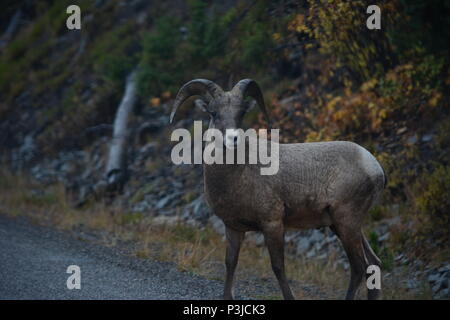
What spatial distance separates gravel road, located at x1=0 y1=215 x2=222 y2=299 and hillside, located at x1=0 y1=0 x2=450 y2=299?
1.95 ft

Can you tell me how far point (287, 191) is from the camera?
6.49 metres

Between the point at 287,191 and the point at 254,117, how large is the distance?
6.25 meters

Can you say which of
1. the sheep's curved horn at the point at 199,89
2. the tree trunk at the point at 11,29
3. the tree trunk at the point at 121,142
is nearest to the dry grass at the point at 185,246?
the tree trunk at the point at 121,142

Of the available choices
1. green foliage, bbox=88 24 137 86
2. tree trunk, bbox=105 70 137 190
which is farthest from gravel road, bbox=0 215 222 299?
green foliage, bbox=88 24 137 86

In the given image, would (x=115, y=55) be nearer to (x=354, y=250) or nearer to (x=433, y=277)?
(x=433, y=277)

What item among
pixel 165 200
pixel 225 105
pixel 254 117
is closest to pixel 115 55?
pixel 254 117

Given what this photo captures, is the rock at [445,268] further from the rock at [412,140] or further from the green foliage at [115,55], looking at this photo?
the green foliage at [115,55]

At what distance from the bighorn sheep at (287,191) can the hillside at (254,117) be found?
1.53m

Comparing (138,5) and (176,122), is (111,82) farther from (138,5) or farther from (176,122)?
(138,5)

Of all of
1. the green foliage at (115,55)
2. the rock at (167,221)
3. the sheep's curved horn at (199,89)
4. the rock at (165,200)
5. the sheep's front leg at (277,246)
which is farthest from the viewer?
the green foliage at (115,55)

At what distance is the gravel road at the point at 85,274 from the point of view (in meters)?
6.05

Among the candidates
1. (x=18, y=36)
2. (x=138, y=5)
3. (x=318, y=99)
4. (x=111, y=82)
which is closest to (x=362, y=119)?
(x=318, y=99)

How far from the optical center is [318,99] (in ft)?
38.4

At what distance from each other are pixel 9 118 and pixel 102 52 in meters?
3.69
